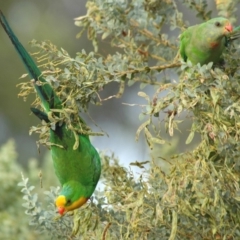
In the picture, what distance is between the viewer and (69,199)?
1.10m

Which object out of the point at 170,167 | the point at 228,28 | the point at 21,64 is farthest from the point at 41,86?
the point at 21,64

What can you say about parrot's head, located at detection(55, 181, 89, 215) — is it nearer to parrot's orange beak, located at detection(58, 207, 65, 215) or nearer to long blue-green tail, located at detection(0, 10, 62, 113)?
parrot's orange beak, located at detection(58, 207, 65, 215)

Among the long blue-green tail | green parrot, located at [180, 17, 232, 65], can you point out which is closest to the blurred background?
green parrot, located at [180, 17, 232, 65]

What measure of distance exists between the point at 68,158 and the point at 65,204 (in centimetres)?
9

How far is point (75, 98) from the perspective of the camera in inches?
41.2

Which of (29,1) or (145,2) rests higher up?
(145,2)

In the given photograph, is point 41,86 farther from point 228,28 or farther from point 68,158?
point 228,28

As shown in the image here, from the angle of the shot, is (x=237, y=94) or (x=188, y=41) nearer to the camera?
(x=237, y=94)

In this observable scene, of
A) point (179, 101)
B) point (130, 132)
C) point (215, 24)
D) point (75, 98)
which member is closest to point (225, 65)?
point (215, 24)

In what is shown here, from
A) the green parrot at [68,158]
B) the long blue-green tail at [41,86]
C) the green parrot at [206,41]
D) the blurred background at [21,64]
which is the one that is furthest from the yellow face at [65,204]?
the blurred background at [21,64]

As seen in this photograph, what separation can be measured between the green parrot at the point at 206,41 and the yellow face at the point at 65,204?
0.36 m

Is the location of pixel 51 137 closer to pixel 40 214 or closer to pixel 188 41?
pixel 40 214

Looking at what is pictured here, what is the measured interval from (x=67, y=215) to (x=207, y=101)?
39 cm

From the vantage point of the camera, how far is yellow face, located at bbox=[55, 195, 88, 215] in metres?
1.10
